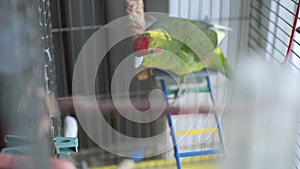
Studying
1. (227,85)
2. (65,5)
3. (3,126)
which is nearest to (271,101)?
Answer: (3,126)

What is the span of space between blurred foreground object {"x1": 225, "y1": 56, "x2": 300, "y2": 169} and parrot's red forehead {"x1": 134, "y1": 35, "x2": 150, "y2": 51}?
39 cm

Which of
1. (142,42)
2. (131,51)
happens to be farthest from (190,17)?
(142,42)

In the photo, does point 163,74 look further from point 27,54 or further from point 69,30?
point 27,54

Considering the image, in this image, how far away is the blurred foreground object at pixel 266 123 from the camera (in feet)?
2.04

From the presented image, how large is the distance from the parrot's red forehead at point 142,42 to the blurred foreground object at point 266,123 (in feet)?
1.29

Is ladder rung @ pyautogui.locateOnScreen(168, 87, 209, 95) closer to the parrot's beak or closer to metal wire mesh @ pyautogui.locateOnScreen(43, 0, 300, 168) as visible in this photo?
metal wire mesh @ pyautogui.locateOnScreen(43, 0, 300, 168)

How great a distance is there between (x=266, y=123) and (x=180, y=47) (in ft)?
2.06

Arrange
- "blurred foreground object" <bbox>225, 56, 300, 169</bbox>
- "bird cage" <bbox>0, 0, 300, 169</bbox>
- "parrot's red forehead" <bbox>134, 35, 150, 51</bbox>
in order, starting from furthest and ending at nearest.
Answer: "bird cage" <bbox>0, 0, 300, 169</bbox> < "parrot's red forehead" <bbox>134, 35, 150, 51</bbox> < "blurred foreground object" <bbox>225, 56, 300, 169</bbox>

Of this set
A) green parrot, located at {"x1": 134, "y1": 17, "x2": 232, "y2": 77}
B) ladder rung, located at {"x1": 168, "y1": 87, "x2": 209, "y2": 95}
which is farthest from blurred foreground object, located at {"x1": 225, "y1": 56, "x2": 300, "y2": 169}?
ladder rung, located at {"x1": 168, "y1": 87, "x2": 209, "y2": 95}

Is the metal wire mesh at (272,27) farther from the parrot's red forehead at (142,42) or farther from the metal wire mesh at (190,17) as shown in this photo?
the parrot's red forehead at (142,42)

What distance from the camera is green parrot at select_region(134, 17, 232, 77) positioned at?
1255 mm

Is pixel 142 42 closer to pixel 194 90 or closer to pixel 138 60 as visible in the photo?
pixel 138 60

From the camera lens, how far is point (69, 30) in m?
1.51

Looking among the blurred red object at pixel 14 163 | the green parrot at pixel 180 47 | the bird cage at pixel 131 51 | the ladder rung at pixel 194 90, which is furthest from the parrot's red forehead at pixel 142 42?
the blurred red object at pixel 14 163
